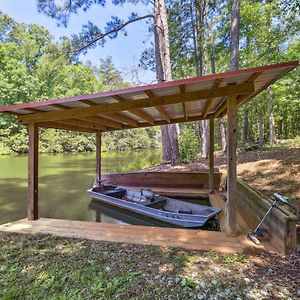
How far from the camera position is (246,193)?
16.0 feet

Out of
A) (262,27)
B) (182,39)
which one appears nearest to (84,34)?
(182,39)

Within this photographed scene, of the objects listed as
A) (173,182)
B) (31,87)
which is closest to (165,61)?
(173,182)

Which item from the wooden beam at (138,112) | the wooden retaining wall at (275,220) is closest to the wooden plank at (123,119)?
the wooden beam at (138,112)

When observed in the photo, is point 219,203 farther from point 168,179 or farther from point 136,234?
point 136,234

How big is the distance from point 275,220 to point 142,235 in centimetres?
182

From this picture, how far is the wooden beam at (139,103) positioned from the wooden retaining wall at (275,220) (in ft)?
5.38

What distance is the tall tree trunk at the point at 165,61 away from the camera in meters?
9.75

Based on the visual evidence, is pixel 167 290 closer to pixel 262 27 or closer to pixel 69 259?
pixel 69 259

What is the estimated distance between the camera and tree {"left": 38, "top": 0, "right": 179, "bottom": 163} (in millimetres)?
9711

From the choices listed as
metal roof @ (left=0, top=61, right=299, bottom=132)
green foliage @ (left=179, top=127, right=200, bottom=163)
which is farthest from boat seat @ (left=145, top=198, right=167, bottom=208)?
green foliage @ (left=179, top=127, right=200, bottom=163)

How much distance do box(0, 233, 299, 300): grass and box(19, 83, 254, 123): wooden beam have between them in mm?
2066

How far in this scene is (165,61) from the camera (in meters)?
9.72

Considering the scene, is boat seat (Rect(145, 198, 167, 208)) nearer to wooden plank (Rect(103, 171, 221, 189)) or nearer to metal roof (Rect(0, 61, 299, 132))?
metal roof (Rect(0, 61, 299, 132))

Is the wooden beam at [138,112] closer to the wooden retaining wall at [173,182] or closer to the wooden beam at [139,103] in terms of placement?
the wooden beam at [139,103]
